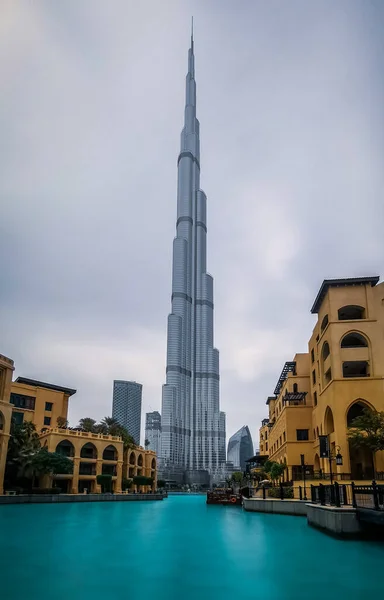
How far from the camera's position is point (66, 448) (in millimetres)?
61656

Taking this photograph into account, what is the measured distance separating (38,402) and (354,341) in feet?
147

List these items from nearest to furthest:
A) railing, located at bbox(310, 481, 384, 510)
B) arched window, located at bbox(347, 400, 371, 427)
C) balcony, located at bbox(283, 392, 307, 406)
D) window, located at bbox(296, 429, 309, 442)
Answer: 1. railing, located at bbox(310, 481, 384, 510)
2. arched window, located at bbox(347, 400, 371, 427)
3. window, located at bbox(296, 429, 309, 442)
4. balcony, located at bbox(283, 392, 307, 406)

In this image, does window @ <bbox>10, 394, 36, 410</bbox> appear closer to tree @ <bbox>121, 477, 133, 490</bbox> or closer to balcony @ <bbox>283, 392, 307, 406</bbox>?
tree @ <bbox>121, 477, 133, 490</bbox>

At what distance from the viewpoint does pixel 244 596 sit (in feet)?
38.1

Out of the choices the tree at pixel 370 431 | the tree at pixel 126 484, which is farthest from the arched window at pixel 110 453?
the tree at pixel 370 431

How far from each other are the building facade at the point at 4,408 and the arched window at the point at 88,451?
15.0m

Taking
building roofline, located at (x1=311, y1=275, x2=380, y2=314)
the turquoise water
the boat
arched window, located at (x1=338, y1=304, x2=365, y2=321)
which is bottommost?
the boat

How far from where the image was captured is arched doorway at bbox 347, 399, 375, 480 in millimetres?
39838

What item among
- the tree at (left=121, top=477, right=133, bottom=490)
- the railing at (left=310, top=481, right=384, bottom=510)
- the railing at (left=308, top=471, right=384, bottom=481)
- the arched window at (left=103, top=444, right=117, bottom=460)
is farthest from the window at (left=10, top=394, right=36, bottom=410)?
the railing at (left=310, top=481, right=384, bottom=510)

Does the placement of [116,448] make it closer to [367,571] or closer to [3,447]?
[3,447]

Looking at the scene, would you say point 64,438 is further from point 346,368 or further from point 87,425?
point 346,368

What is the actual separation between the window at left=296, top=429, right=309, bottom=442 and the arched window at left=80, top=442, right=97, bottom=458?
2720 centimetres

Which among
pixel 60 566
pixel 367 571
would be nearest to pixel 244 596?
pixel 367 571

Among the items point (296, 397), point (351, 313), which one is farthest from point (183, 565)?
point (296, 397)
